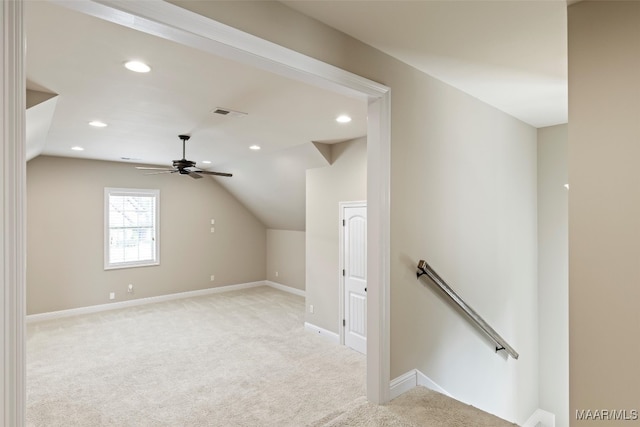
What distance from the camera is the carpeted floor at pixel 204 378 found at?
2598 mm

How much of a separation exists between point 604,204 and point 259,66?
6.45 feet

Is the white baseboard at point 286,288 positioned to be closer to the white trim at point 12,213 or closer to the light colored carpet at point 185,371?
the light colored carpet at point 185,371

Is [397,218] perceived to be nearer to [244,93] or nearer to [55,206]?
[244,93]

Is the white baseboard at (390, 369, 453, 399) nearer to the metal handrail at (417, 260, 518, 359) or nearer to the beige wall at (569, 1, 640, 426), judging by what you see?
the metal handrail at (417, 260, 518, 359)

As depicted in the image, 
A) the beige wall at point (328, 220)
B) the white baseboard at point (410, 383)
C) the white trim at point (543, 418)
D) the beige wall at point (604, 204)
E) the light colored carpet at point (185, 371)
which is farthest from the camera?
the beige wall at point (328, 220)

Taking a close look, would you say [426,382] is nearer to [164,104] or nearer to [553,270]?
[553,270]

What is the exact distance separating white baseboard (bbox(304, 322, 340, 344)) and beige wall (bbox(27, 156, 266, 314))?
3.49 m

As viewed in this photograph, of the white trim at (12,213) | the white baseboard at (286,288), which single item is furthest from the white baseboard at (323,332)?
the white trim at (12,213)

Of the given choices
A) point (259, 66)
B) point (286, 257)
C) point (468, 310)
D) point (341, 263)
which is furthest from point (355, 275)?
point (286, 257)

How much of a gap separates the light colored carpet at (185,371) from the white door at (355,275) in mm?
276

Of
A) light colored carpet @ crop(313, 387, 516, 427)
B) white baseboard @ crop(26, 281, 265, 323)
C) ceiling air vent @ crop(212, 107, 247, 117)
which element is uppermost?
ceiling air vent @ crop(212, 107, 247, 117)

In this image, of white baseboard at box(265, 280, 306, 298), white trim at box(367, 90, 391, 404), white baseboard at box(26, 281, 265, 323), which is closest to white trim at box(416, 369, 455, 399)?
white trim at box(367, 90, 391, 404)

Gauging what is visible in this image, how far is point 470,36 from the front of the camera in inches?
93.4

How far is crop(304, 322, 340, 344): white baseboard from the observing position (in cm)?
538
